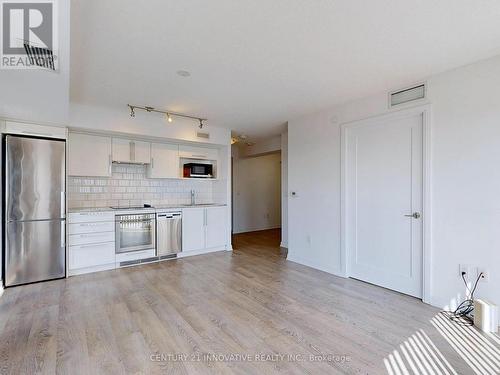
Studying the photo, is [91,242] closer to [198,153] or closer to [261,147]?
[198,153]

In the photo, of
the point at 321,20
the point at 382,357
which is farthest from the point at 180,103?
the point at 382,357

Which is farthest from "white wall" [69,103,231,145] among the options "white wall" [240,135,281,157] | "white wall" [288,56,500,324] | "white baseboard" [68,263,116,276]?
"white wall" [288,56,500,324]

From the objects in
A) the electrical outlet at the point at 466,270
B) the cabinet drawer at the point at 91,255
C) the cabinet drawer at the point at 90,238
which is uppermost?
the cabinet drawer at the point at 90,238

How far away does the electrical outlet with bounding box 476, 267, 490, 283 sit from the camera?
8.23 feet

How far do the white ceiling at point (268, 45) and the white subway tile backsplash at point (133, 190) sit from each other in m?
1.55

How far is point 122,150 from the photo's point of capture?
4426 millimetres

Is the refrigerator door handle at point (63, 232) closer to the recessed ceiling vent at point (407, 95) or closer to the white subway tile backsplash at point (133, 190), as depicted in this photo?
the white subway tile backsplash at point (133, 190)

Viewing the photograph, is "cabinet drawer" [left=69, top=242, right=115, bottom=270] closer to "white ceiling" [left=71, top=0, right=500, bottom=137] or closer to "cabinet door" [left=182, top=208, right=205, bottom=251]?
"cabinet door" [left=182, top=208, right=205, bottom=251]

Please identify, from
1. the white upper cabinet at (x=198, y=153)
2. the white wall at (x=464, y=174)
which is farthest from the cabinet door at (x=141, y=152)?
the white wall at (x=464, y=174)

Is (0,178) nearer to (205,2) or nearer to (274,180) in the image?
(205,2)

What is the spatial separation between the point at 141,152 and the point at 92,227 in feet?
4.86

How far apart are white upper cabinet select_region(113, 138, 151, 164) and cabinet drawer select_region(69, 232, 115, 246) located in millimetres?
1244

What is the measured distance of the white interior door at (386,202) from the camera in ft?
10.0

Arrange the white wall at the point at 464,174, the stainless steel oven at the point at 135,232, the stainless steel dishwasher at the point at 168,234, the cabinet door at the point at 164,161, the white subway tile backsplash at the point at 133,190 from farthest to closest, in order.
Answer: the cabinet door at the point at 164,161 < the stainless steel dishwasher at the point at 168,234 < the white subway tile backsplash at the point at 133,190 < the stainless steel oven at the point at 135,232 < the white wall at the point at 464,174
